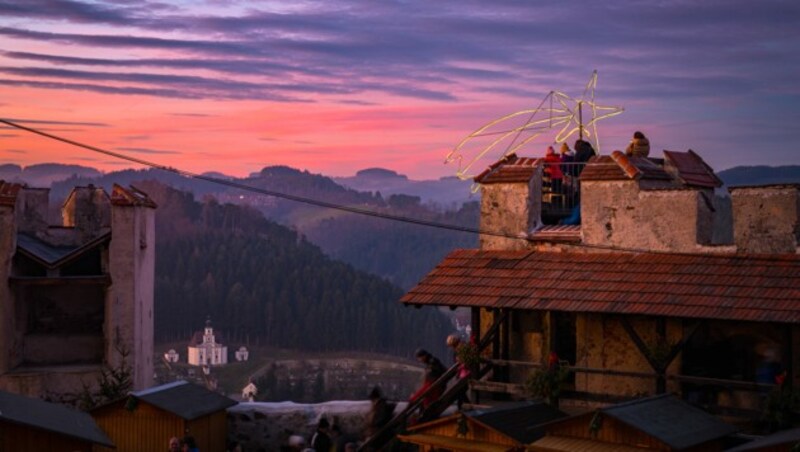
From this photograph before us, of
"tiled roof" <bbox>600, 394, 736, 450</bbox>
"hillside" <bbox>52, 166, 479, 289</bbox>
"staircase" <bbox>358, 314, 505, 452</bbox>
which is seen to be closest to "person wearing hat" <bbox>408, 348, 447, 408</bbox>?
"staircase" <bbox>358, 314, 505, 452</bbox>

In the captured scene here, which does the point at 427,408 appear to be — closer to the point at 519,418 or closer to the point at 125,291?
the point at 519,418

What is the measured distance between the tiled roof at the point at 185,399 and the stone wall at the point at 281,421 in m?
0.64

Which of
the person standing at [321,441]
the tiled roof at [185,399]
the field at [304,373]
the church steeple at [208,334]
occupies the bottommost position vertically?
the field at [304,373]

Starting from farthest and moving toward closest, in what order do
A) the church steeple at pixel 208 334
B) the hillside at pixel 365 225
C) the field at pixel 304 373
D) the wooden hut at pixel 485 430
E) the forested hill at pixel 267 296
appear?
the hillside at pixel 365 225
the forested hill at pixel 267 296
the church steeple at pixel 208 334
the field at pixel 304 373
the wooden hut at pixel 485 430

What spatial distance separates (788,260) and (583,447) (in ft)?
16.7

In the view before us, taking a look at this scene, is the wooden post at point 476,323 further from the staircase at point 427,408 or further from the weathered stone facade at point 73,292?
the weathered stone facade at point 73,292

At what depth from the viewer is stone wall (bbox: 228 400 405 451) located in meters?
20.8

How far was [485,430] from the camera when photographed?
17.0 metres

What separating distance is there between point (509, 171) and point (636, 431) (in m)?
8.42

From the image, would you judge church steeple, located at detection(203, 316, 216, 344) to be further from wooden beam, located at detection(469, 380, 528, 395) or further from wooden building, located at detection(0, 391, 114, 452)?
wooden building, located at detection(0, 391, 114, 452)

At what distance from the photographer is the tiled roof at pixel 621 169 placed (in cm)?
2117

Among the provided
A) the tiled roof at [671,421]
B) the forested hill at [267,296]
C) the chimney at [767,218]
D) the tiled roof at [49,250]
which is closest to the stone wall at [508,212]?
the chimney at [767,218]

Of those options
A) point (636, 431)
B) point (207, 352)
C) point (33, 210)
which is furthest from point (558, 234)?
point (207, 352)

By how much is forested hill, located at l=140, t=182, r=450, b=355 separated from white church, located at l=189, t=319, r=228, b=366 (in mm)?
2424
